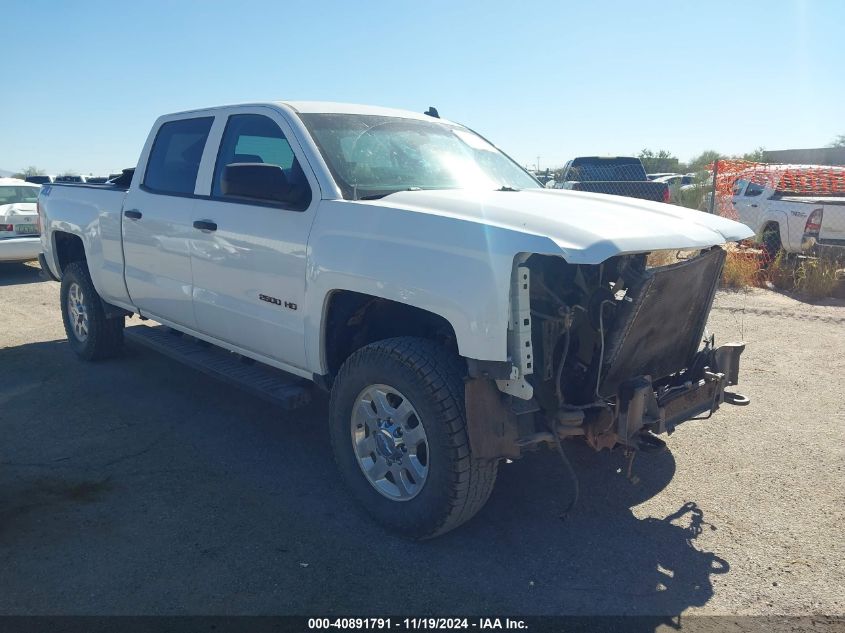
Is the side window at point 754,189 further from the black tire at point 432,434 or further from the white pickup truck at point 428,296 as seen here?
the black tire at point 432,434

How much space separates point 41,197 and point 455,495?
5.60m

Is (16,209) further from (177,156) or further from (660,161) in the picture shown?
(660,161)

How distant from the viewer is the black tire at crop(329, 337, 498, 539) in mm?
3225

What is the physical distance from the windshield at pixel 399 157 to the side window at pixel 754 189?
9576 millimetres

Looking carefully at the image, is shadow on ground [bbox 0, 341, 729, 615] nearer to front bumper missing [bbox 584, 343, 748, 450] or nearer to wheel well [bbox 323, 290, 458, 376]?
front bumper missing [bbox 584, 343, 748, 450]

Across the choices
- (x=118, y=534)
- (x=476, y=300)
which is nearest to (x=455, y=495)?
(x=476, y=300)

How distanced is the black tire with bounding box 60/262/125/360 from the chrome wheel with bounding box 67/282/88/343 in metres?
0.02

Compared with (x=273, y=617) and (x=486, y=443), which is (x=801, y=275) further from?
(x=273, y=617)

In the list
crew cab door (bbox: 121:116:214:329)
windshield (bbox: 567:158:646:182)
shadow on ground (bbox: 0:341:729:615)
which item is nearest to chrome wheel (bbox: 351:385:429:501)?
shadow on ground (bbox: 0:341:729:615)

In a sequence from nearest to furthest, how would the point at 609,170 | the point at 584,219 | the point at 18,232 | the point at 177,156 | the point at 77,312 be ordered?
the point at 584,219
the point at 177,156
the point at 77,312
the point at 18,232
the point at 609,170

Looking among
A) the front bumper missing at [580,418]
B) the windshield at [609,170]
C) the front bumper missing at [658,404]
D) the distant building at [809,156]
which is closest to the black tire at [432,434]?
the front bumper missing at [580,418]

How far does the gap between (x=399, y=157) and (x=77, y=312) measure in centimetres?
399

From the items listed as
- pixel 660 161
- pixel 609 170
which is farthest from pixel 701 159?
pixel 609 170

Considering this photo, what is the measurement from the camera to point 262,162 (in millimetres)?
4574
